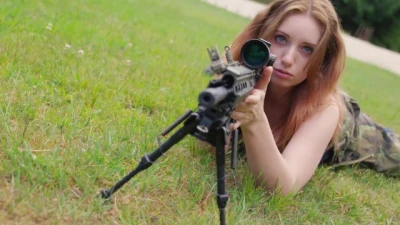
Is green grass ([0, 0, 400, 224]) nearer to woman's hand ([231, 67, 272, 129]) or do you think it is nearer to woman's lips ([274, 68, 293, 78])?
woman's hand ([231, 67, 272, 129])

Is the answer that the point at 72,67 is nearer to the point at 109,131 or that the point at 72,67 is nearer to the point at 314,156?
the point at 109,131

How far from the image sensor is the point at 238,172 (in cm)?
208

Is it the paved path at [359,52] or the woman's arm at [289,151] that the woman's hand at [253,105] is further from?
the paved path at [359,52]

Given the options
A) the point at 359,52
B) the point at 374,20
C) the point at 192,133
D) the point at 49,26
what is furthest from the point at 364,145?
→ the point at 374,20

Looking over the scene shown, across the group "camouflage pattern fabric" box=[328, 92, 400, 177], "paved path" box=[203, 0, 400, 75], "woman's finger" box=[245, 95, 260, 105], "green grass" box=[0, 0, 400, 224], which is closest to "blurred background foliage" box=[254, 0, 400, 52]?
"paved path" box=[203, 0, 400, 75]

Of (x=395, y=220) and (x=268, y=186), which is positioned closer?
(x=268, y=186)

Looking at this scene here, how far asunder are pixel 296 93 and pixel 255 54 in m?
0.94

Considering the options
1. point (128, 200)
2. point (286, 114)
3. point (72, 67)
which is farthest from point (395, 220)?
point (72, 67)

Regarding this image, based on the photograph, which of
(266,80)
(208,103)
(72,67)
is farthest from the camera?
(72,67)

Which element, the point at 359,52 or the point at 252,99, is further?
the point at 359,52

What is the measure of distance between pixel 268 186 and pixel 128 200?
2.14ft

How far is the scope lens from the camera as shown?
1.42m

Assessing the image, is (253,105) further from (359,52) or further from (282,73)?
(359,52)

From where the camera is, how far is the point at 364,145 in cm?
295
